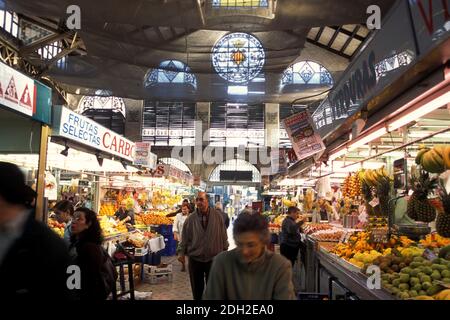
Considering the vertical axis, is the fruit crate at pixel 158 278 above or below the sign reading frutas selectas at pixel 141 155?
below

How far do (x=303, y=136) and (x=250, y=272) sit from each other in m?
4.19

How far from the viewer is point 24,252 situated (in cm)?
186

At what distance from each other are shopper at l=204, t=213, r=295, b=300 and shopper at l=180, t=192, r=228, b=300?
112 inches

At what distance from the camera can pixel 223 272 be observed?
2279 millimetres

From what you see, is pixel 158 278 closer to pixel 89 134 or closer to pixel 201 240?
pixel 201 240

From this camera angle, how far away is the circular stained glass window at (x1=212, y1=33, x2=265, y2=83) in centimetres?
1664

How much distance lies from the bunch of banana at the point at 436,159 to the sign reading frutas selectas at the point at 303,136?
7.18 ft

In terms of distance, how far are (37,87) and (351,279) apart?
348 centimetres

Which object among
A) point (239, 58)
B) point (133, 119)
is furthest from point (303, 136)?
point (133, 119)

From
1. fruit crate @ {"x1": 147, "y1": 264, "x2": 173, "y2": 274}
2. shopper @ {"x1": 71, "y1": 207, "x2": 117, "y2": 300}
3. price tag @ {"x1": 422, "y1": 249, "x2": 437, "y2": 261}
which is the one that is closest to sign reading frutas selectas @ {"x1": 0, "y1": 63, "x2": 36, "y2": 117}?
shopper @ {"x1": 71, "y1": 207, "x2": 117, "y2": 300}

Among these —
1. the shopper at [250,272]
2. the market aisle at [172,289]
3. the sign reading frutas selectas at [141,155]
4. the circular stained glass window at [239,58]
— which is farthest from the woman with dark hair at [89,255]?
the circular stained glass window at [239,58]

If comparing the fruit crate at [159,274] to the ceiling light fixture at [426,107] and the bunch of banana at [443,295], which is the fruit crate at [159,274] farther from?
the bunch of banana at [443,295]

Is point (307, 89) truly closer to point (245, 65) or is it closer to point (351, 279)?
point (245, 65)

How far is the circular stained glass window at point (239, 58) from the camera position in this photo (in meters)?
16.6
